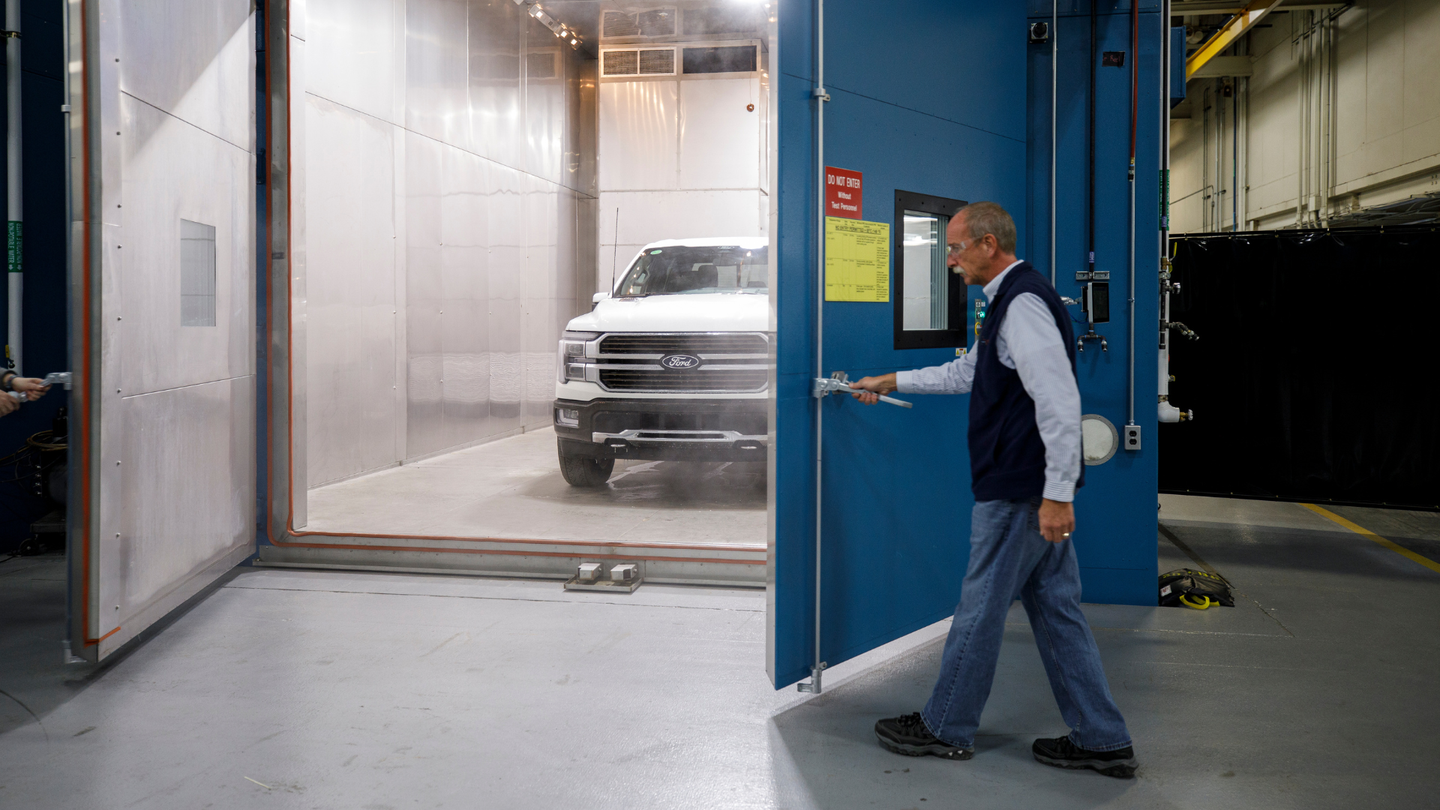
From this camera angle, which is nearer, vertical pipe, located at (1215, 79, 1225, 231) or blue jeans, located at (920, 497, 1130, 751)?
blue jeans, located at (920, 497, 1130, 751)

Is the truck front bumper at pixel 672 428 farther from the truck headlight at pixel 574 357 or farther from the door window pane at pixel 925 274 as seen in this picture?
the door window pane at pixel 925 274

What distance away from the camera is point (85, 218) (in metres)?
3.56

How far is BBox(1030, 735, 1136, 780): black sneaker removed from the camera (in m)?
2.91

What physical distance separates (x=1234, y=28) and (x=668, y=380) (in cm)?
856

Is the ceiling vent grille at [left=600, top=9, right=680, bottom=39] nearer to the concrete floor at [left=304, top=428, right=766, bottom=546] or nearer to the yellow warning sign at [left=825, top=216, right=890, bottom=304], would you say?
the concrete floor at [left=304, top=428, right=766, bottom=546]

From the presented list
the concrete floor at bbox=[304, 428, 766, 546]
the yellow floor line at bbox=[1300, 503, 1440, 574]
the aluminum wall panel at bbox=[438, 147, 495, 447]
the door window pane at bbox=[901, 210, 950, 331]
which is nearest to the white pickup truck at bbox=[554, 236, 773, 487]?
the concrete floor at bbox=[304, 428, 766, 546]

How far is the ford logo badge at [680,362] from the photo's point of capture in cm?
646

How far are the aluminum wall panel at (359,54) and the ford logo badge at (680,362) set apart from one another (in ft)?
11.4

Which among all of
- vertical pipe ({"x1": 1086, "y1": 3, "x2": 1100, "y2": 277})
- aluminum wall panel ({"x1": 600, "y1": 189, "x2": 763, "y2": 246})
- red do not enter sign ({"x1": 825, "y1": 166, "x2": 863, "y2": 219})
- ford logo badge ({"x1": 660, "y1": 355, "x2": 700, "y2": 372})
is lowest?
ford logo badge ({"x1": 660, "y1": 355, "x2": 700, "y2": 372})

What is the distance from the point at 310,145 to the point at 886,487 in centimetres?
558

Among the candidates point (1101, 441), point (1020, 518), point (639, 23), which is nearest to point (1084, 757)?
point (1020, 518)

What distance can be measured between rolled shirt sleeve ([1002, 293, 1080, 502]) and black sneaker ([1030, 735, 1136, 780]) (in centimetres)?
82

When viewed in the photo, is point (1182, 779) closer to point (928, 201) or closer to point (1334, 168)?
point (928, 201)


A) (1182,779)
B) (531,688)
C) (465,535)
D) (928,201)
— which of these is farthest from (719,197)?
(1182,779)
